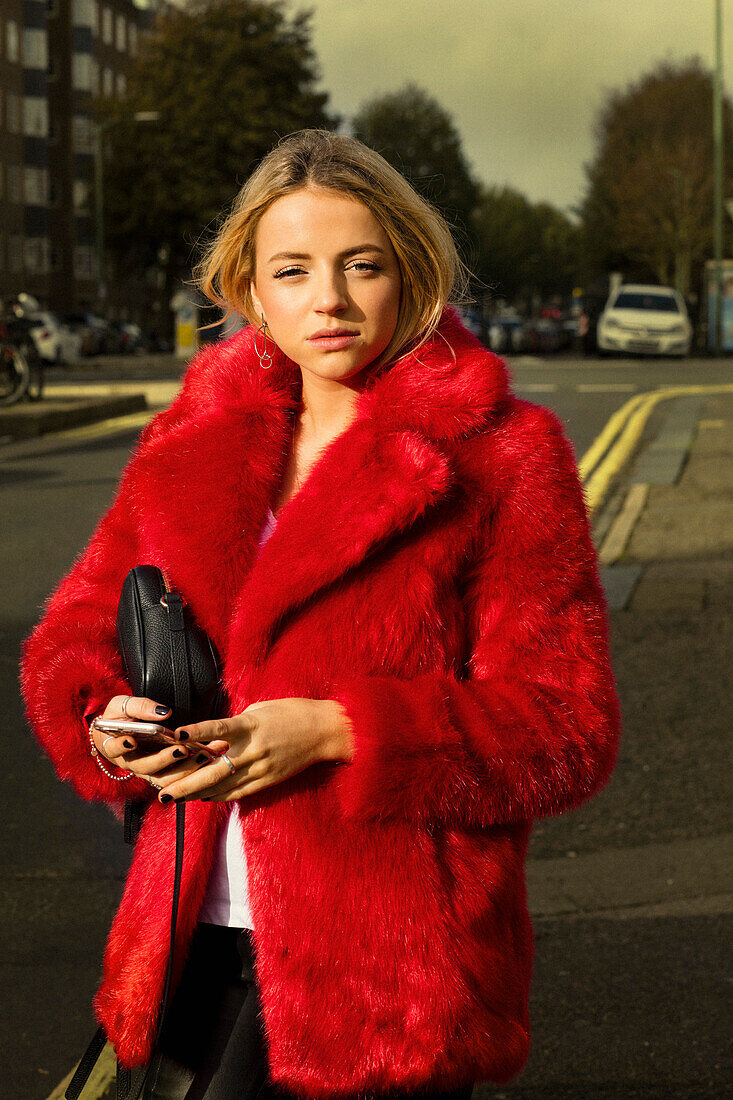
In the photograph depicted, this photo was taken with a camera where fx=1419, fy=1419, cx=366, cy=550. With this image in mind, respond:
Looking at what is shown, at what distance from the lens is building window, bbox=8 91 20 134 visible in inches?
2749

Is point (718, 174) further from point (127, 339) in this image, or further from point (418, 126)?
point (418, 126)

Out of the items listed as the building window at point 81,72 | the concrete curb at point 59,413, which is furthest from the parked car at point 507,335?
the building window at point 81,72

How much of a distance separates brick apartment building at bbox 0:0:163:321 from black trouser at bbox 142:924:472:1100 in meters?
68.5

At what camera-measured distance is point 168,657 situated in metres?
1.70

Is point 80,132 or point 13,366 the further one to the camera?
point 80,132

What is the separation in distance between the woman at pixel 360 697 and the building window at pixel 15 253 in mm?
70951

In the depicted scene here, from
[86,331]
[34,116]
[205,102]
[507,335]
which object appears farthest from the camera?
[34,116]

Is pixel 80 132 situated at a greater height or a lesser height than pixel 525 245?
greater

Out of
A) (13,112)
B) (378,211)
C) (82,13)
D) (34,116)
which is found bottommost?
(378,211)

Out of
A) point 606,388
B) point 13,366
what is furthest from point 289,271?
point 606,388

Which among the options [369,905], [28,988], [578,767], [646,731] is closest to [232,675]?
[369,905]

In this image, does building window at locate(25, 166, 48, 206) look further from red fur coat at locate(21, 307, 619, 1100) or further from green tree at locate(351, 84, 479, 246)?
red fur coat at locate(21, 307, 619, 1100)

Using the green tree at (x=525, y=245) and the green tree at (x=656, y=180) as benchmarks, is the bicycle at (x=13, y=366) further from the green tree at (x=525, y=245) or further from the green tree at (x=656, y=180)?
the green tree at (x=525, y=245)

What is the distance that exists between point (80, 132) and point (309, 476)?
7729 centimetres
